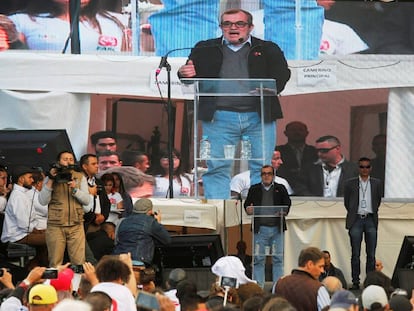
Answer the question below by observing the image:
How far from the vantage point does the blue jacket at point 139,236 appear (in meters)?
14.8

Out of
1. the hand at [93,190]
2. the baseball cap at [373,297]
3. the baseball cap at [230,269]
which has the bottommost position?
the baseball cap at [230,269]

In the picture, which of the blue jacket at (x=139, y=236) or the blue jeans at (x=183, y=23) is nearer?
the blue jacket at (x=139, y=236)

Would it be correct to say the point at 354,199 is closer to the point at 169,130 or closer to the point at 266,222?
the point at 266,222

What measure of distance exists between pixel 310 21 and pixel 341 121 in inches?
63.8

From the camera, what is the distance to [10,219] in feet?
51.2

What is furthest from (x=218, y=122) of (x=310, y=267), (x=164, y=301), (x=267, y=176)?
(x=164, y=301)

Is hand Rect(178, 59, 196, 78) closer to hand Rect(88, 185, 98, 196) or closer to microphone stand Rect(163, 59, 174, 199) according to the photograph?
microphone stand Rect(163, 59, 174, 199)

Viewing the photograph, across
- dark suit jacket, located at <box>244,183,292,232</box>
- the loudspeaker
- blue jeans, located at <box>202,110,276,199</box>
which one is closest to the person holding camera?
the loudspeaker

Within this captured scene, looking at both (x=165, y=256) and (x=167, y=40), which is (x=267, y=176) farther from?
(x=167, y=40)

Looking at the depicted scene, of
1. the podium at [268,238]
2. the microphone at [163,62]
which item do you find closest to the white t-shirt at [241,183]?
the podium at [268,238]

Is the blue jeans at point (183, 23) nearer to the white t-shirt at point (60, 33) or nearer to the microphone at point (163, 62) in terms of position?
the microphone at point (163, 62)

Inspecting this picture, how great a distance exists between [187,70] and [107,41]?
146cm

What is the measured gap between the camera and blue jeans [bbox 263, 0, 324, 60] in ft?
65.7

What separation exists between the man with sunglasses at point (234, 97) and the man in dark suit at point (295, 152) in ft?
1.43
